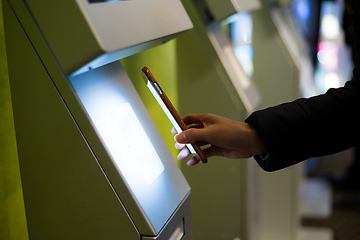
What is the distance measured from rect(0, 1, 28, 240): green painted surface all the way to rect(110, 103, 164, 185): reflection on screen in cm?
18

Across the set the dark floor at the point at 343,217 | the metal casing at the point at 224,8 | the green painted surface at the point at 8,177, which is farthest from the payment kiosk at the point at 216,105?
the dark floor at the point at 343,217

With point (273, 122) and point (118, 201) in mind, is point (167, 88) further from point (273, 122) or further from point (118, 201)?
point (118, 201)

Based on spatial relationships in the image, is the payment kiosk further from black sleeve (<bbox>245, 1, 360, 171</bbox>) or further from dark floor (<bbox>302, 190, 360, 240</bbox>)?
dark floor (<bbox>302, 190, 360, 240</bbox>)

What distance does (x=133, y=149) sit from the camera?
2.10 ft

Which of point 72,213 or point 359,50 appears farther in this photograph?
point 359,50

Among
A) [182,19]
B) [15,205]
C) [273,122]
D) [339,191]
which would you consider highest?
[182,19]

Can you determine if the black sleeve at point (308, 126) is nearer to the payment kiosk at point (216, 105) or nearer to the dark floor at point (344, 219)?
the payment kiosk at point (216, 105)

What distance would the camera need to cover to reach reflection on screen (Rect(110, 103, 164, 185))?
23.5 inches

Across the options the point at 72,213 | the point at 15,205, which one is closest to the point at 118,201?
the point at 72,213

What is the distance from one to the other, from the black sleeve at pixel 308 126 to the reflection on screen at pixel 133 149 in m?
0.23

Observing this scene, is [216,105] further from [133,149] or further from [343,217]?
[343,217]

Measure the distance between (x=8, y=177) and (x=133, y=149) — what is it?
0.75ft

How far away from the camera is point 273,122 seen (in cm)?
73

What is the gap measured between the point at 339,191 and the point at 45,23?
2.86 m
